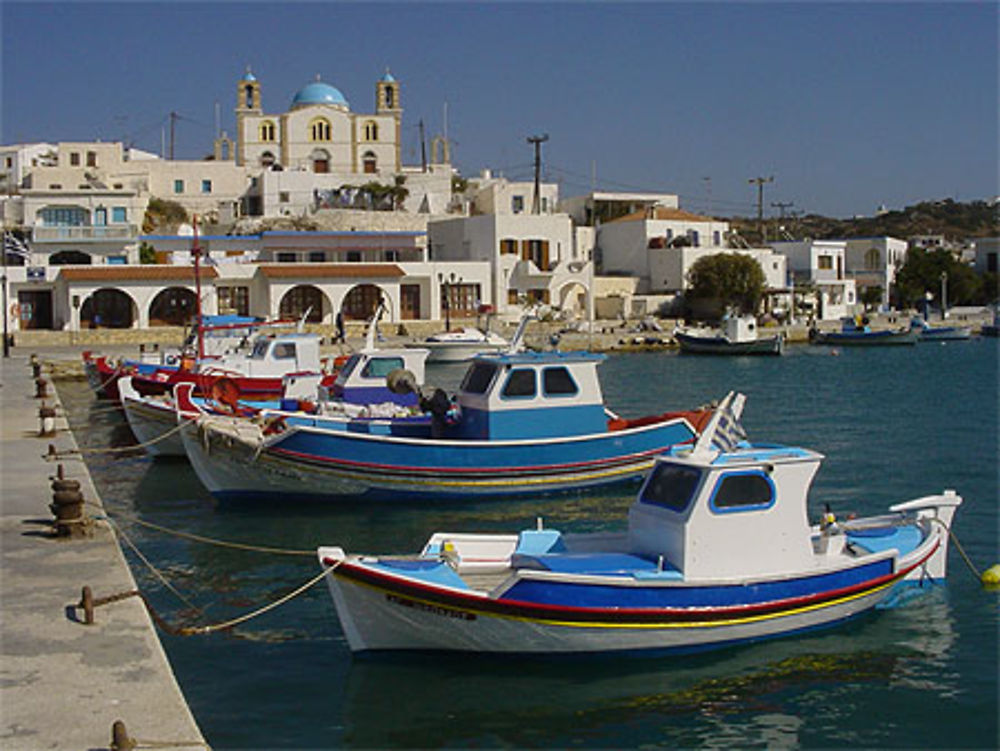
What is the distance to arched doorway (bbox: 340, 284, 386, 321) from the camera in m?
60.8

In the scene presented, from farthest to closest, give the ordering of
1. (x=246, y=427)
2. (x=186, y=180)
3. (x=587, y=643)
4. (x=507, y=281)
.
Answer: (x=186, y=180)
(x=507, y=281)
(x=246, y=427)
(x=587, y=643)

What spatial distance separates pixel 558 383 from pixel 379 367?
631 centimetres

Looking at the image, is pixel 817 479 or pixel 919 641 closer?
pixel 919 641

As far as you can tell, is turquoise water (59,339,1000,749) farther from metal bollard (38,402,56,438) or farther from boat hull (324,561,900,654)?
metal bollard (38,402,56,438)

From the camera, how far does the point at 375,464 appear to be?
19.7 m

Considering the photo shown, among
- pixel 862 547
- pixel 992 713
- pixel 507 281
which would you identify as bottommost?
pixel 992 713

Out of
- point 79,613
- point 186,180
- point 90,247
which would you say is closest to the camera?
point 79,613

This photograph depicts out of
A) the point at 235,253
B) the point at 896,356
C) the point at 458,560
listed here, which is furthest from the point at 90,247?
the point at 458,560

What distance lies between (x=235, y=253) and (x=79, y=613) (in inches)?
2146

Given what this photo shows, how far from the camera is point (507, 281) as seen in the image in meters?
66.3

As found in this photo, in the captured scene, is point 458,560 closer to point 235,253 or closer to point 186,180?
point 235,253

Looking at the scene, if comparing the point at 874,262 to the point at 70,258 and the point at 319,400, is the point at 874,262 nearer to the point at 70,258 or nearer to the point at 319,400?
the point at 70,258

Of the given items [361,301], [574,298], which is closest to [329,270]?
[361,301]

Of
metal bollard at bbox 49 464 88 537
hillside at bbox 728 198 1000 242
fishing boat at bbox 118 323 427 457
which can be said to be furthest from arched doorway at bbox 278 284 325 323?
hillside at bbox 728 198 1000 242
